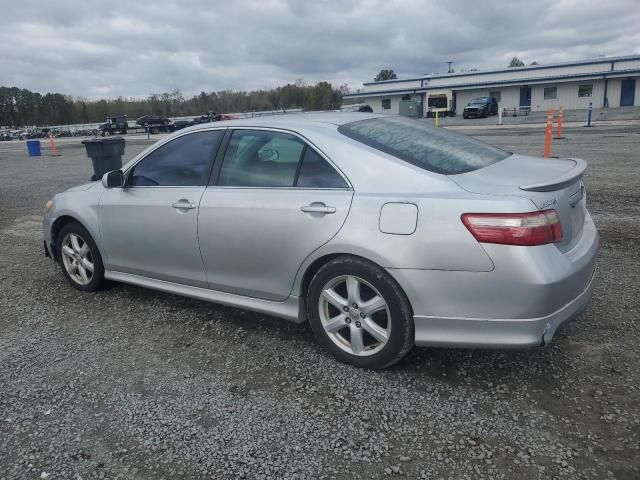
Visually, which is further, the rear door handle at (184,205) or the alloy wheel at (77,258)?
the alloy wheel at (77,258)

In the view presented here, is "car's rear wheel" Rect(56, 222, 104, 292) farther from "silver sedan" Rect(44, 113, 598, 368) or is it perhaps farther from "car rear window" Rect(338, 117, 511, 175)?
"car rear window" Rect(338, 117, 511, 175)

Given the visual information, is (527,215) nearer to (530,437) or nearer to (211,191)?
(530,437)

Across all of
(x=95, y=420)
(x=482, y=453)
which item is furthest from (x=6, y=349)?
(x=482, y=453)

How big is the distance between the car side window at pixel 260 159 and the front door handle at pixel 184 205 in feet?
0.89

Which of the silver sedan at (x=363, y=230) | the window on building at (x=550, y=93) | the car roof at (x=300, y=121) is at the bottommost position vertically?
the silver sedan at (x=363, y=230)

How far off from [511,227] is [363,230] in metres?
0.80

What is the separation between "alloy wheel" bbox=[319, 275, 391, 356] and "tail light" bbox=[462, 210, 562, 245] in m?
0.68

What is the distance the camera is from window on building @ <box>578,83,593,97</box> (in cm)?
4788

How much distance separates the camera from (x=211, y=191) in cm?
375

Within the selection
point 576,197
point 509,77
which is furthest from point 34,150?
point 509,77

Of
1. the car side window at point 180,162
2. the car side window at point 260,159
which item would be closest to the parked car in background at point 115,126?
the car side window at point 180,162

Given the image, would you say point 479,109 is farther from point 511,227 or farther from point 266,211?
point 511,227

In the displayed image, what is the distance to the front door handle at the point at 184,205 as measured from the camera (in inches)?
149

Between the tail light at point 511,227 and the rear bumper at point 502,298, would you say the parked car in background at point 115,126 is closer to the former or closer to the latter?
the rear bumper at point 502,298
